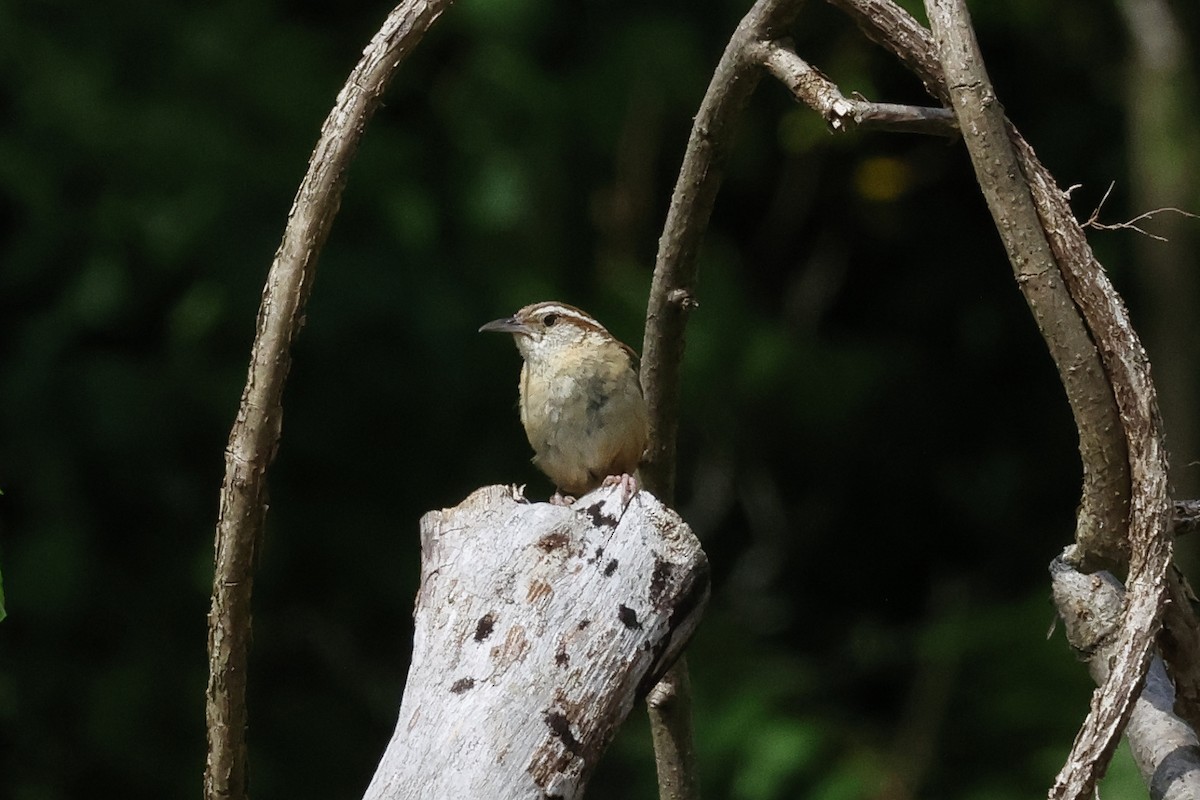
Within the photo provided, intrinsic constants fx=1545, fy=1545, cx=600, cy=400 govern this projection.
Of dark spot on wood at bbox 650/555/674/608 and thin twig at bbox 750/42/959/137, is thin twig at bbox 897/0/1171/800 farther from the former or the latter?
dark spot on wood at bbox 650/555/674/608

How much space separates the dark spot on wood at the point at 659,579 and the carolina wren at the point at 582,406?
1.38 m

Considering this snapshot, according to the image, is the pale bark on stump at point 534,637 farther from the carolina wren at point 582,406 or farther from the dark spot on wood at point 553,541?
the carolina wren at point 582,406

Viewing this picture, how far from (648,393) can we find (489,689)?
1.42m

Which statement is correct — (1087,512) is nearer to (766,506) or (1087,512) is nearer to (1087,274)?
(1087,274)

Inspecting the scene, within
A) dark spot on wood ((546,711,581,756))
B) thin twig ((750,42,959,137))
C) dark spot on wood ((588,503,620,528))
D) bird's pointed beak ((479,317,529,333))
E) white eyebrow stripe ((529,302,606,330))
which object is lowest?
dark spot on wood ((546,711,581,756))

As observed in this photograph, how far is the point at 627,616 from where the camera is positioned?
254cm

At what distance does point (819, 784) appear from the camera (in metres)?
6.18

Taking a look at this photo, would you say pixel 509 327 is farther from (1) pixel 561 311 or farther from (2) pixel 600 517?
(2) pixel 600 517

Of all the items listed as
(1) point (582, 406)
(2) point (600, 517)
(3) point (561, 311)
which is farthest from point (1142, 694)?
(3) point (561, 311)

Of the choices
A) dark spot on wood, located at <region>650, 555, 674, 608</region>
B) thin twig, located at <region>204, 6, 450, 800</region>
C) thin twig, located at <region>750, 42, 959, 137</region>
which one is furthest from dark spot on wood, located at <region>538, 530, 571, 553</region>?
thin twig, located at <region>750, 42, 959, 137</region>

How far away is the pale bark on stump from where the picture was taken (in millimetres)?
2389

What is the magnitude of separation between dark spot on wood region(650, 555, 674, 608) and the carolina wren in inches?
54.3

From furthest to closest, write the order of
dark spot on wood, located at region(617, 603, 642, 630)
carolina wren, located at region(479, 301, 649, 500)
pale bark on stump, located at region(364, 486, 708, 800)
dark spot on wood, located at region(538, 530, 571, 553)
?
carolina wren, located at region(479, 301, 649, 500)
dark spot on wood, located at region(538, 530, 571, 553)
dark spot on wood, located at region(617, 603, 642, 630)
pale bark on stump, located at region(364, 486, 708, 800)

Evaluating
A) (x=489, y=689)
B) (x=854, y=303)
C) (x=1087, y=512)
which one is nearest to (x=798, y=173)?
(x=854, y=303)
